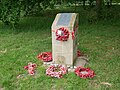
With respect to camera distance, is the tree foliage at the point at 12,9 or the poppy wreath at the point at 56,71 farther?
the tree foliage at the point at 12,9

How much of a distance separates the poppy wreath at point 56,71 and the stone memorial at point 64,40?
0.24m

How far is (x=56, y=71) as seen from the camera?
4723 mm

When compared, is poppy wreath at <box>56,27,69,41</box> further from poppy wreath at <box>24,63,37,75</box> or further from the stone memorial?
poppy wreath at <box>24,63,37,75</box>

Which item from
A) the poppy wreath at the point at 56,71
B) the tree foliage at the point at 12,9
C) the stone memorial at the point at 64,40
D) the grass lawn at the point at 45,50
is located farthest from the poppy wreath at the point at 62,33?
the tree foliage at the point at 12,9

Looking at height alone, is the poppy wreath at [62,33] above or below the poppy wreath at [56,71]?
above

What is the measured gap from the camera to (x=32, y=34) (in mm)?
8195

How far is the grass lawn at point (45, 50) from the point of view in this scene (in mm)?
4324

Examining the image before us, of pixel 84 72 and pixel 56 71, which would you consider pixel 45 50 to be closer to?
pixel 56 71

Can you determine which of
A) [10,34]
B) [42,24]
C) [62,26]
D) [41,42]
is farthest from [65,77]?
[42,24]

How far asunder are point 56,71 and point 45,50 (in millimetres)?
1554

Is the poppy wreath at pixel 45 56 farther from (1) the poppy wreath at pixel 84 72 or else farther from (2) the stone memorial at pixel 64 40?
(1) the poppy wreath at pixel 84 72

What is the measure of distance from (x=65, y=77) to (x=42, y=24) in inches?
221

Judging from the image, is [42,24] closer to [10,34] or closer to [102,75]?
[10,34]

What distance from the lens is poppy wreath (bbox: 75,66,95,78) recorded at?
14.9 feet
